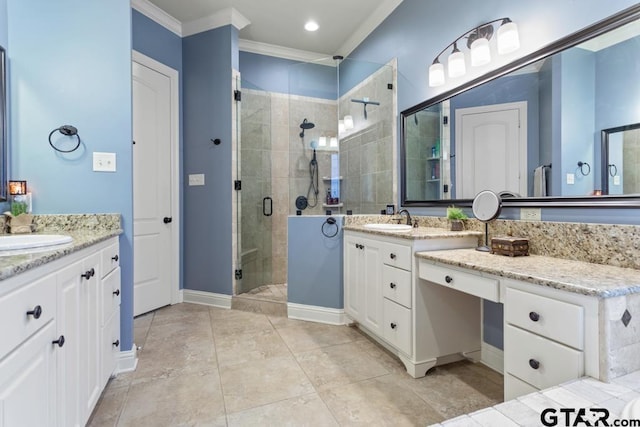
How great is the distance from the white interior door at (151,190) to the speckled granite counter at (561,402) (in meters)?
3.08

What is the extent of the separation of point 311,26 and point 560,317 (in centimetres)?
345

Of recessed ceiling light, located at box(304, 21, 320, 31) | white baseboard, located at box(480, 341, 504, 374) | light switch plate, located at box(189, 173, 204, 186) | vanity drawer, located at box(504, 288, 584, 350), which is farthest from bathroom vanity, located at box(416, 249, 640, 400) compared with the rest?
recessed ceiling light, located at box(304, 21, 320, 31)

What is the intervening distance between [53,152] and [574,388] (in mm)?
2610

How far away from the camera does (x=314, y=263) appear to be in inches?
113

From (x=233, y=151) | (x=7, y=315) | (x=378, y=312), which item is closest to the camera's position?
(x=7, y=315)

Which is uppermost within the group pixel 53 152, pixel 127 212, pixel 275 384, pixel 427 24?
pixel 427 24

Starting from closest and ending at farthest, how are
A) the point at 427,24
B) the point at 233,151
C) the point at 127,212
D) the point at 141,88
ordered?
1. the point at 127,212
2. the point at 427,24
3. the point at 141,88
4. the point at 233,151

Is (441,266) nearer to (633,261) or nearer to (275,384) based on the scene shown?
(633,261)

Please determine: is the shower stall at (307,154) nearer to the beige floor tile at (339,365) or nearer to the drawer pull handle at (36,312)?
the beige floor tile at (339,365)

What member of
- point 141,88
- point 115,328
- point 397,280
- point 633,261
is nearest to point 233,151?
point 141,88

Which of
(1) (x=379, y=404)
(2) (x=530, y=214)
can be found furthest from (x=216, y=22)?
(1) (x=379, y=404)

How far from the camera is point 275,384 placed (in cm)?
183

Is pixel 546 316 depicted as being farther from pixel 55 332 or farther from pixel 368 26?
pixel 368 26

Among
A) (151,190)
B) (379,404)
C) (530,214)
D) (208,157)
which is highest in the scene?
(208,157)
